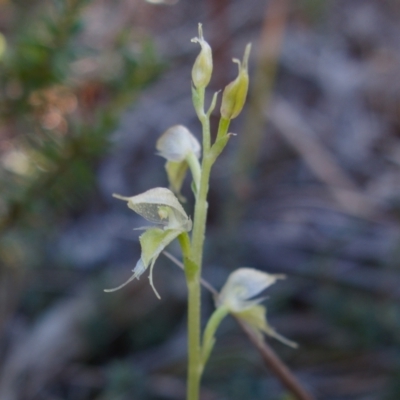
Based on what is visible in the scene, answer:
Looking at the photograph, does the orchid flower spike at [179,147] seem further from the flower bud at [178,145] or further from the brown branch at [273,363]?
the brown branch at [273,363]

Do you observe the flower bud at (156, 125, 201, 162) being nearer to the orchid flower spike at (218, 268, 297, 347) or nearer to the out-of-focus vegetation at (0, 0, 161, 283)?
the orchid flower spike at (218, 268, 297, 347)

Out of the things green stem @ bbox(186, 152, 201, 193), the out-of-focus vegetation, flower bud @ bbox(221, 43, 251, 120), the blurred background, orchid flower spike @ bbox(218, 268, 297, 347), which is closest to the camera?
flower bud @ bbox(221, 43, 251, 120)

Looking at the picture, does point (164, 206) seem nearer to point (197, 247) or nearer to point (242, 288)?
point (197, 247)

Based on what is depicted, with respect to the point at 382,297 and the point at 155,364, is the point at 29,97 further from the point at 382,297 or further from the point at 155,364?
the point at 382,297

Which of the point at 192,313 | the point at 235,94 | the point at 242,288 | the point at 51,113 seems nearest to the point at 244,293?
the point at 242,288

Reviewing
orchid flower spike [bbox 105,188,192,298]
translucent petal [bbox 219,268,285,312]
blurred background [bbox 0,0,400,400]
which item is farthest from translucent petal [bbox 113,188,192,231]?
blurred background [bbox 0,0,400,400]

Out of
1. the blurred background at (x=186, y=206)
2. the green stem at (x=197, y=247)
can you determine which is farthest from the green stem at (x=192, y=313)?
the blurred background at (x=186, y=206)

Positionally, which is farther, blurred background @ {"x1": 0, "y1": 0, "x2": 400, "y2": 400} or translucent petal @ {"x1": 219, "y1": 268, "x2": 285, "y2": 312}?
blurred background @ {"x1": 0, "y1": 0, "x2": 400, "y2": 400}
